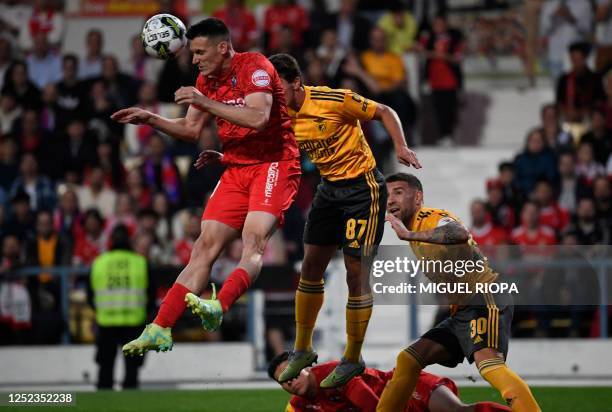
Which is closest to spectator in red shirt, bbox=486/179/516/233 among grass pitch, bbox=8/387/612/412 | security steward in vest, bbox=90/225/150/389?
grass pitch, bbox=8/387/612/412

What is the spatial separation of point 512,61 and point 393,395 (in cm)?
1382

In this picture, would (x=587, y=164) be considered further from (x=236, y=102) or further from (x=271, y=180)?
(x=236, y=102)

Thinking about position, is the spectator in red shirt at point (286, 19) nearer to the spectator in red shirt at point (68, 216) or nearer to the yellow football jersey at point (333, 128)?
the spectator in red shirt at point (68, 216)

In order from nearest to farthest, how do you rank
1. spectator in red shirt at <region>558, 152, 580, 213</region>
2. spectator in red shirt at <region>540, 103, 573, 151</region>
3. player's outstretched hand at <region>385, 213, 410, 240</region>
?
player's outstretched hand at <region>385, 213, 410, 240</region>, spectator in red shirt at <region>558, 152, 580, 213</region>, spectator in red shirt at <region>540, 103, 573, 151</region>

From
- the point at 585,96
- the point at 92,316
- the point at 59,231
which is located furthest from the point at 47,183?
the point at 585,96

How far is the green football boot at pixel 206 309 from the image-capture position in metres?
9.75

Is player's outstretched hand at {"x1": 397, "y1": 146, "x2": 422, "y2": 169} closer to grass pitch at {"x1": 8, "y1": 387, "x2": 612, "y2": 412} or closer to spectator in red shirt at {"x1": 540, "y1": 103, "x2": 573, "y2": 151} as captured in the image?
grass pitch at {"x1": 8, "y1": 387, "x2": 612, "y2": 412}

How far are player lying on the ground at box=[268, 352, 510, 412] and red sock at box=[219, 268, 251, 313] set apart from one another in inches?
47.2

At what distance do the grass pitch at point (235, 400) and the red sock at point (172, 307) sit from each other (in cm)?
282

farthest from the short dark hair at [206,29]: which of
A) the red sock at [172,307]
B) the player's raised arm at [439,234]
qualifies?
the player's raised arm at [439,234]

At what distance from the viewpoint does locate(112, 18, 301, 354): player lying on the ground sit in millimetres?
10219

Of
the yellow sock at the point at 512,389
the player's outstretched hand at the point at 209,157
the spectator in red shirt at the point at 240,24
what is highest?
the spectator in red shirt at the point at 240,24

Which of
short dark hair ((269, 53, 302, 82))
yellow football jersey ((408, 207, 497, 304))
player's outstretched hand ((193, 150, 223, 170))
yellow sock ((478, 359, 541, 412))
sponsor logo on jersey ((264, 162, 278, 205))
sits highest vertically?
short dark hair ((269, 53, 302, 82))

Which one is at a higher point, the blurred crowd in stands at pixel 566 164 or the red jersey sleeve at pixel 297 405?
the blurred crowd in stands at pixel 566 164
